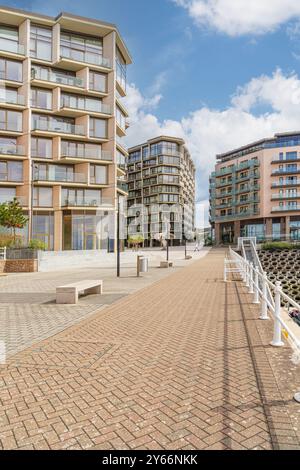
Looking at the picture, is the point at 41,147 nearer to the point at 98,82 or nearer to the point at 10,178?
the point at 10,178

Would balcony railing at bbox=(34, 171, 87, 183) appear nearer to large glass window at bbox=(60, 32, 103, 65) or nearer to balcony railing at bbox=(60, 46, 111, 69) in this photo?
balcony railing at bbox=(60, 46, 111, 69)

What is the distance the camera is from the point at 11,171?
119 feet

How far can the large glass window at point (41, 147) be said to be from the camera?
37.1 m

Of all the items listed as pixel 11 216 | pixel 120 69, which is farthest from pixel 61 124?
pixel 11 216

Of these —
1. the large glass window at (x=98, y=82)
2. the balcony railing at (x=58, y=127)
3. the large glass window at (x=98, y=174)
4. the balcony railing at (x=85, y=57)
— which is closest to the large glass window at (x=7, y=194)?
the balcony railing at (x=58, y=127)

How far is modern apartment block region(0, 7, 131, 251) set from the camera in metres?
36.2

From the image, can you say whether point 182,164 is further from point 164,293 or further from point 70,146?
point 164,293

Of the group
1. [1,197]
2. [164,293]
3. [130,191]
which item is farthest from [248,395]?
[130,191]

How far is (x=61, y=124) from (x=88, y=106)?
3880mm

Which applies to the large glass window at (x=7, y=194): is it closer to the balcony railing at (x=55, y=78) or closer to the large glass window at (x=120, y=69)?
the balcony railing at (x=55, y=78)

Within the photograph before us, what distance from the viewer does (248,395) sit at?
4.02m

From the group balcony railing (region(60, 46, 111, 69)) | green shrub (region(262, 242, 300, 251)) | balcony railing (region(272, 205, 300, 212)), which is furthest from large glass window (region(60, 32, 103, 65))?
balcony railing (region(272, 205, 300, 212))
